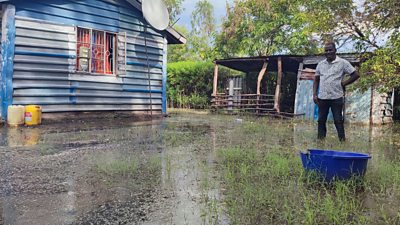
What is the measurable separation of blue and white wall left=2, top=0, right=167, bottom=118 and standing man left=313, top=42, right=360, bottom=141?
5.95m

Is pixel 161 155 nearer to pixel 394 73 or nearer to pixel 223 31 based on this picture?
pixel 394 73

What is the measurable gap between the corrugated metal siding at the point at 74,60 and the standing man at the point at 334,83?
6.00 m

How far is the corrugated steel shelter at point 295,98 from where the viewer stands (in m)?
10.6

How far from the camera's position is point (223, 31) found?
21.9 meters

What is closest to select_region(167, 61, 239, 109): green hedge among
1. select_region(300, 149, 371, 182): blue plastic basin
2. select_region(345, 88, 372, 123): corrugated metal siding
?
select_region(345, 88, 372, 123): corrugated metal siding

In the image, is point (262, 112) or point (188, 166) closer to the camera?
point (188, 166)

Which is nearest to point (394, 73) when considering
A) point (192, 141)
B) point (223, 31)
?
point (192, 141)

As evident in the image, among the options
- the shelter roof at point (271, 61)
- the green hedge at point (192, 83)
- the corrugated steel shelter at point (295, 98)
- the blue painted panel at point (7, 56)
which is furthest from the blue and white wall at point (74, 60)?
the green hedge at point (192, 83)

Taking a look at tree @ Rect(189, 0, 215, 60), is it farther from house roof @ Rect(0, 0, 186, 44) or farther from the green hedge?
house roof @ Rect(0, 0, 186, 44)

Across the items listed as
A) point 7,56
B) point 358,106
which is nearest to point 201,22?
point 358,106

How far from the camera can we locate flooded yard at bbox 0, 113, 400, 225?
2287 millimetres

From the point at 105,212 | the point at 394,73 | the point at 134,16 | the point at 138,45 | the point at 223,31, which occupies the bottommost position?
the point at 105,212

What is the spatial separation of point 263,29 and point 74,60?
536 inches

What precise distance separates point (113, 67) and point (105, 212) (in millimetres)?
7811
